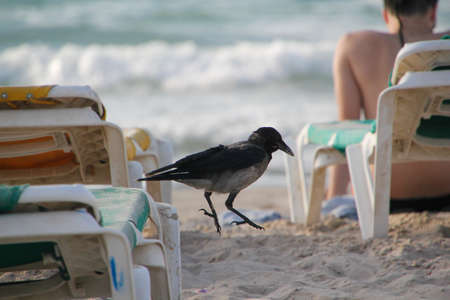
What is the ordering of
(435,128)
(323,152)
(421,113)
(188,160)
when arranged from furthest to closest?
(323,152) < (435,128) < (421,113) < (188,160)

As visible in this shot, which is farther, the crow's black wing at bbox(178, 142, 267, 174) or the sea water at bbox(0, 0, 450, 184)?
the sea water at bbox(0, 0, 450, 184)

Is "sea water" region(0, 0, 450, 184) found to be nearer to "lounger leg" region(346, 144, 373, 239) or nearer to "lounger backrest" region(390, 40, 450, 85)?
"lounger leg" region(346, 144, 373, 239)

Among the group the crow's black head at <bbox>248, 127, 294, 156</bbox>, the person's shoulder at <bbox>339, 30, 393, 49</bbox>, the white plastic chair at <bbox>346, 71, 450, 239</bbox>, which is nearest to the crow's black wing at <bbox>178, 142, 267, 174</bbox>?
the crow's black head at <bbox>248, 127, 294, 156</bbox>

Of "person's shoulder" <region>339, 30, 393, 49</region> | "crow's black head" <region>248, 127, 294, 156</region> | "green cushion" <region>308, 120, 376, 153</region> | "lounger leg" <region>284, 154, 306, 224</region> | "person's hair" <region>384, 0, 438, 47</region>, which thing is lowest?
"lounger leg" <region>284, 154, 306, 224</region>

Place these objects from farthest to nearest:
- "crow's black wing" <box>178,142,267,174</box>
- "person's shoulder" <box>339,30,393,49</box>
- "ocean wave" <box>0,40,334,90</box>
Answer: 1. "ocean wave" <box>0,40,334,90</box>
2. "person's shoulder" <box>339,30,393,49</box>
3. "crow's black wing" <box>178,142,267,174</box>

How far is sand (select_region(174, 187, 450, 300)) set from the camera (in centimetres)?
269

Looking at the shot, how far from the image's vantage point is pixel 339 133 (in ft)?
13.1

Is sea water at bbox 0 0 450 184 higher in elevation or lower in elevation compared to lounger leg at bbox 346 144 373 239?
lower

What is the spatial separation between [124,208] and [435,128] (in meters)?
2.03

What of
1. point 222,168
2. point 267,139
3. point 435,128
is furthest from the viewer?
point 435,128

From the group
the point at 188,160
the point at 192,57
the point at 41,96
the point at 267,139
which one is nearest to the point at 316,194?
the point at 267,139

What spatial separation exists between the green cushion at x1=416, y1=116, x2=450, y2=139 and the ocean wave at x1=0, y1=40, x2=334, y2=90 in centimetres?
967

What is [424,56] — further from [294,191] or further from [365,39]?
[294,191]

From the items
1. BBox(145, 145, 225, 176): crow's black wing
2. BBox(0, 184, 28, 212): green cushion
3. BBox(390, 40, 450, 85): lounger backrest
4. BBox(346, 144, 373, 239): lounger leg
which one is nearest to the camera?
BBox(0, 184, 28, 212): green cushion
